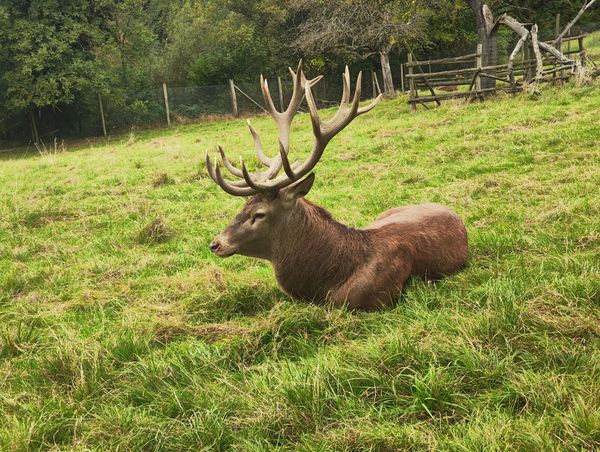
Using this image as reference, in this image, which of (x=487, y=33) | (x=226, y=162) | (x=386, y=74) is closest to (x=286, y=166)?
(x=226, y=162)

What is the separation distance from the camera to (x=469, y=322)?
2.74 meters

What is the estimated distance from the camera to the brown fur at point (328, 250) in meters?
3.45

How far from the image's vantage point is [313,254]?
3.59 m

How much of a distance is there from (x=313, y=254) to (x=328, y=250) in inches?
4.4

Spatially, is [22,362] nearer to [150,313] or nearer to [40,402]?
[40,402]

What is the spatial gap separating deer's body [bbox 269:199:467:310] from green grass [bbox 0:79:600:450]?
Answer: 0.15 metres

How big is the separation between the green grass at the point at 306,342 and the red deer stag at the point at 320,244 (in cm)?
19

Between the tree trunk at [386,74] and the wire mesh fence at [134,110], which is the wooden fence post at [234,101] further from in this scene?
the tree trunk at [386,74]

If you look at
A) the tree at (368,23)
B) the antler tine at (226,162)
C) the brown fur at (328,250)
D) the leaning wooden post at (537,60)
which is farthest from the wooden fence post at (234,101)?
the brown fur at (328,250)

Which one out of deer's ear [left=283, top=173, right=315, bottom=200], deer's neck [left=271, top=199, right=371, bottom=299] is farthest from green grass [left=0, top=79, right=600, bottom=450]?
deer's ear [left=283, top=173, right=315, bottom=200]

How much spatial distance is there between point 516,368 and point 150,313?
2.52 meters

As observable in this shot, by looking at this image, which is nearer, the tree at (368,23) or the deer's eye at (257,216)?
the deer's eye at (257,216)

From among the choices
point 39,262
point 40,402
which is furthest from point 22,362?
point 39,262

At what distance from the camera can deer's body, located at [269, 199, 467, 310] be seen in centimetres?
342
